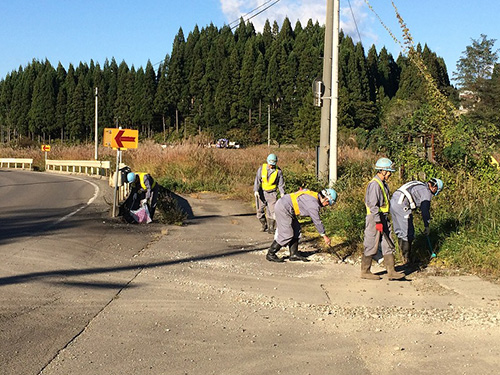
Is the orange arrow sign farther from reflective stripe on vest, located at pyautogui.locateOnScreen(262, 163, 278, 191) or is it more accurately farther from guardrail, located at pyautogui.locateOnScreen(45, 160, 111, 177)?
guardrail, located at pyautogui.locateOnScreen(45, 160, 111, 177)

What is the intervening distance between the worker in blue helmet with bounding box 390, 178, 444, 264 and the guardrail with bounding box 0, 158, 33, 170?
3917 centimetres

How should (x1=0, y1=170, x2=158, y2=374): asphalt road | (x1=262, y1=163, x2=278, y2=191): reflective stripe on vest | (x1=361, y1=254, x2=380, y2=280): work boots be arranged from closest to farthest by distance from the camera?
1. (x1=0, y1=170, x2=158, y2=374): asphalt road
2. (x1=361, y1=254, x2=380, y2=280): work boots
3. (x1=262, y1=163, x2=278, y2=191): reflective stripe on vest

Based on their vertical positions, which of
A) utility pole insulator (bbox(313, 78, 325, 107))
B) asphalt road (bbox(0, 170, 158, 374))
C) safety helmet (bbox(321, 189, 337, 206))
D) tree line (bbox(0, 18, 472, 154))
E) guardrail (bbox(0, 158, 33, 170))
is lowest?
asphalt road (bbox(0, 170, 158, 374))

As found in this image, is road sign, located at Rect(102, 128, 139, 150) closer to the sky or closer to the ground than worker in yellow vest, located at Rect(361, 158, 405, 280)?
closer to the sky

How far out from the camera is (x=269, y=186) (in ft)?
37.4

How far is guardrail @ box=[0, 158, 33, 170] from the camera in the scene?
141ft

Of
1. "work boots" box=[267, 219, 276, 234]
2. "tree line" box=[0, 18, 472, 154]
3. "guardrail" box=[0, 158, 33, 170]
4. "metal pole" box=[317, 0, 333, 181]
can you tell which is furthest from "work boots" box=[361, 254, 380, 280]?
"tree line" box=[0, 18, 472, 154]

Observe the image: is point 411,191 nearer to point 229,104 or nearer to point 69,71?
point 229,104

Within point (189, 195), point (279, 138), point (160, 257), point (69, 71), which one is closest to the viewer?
point (160, 257)

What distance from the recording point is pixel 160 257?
349 inches

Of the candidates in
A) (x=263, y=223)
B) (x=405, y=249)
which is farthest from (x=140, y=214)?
(x=405, y=249)

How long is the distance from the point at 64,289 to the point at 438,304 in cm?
452

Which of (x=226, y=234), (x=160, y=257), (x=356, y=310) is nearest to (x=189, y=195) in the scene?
(x=226, y=234)

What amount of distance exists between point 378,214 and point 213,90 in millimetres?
94531
